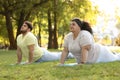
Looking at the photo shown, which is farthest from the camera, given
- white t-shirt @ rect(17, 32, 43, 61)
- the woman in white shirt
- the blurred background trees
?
the blurred background trees

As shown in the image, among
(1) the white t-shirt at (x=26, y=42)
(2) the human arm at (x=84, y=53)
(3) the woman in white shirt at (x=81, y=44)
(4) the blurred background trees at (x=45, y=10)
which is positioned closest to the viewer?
(2) the human arm at (x=84, y=53)

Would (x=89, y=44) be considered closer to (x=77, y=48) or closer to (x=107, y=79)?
(x=77, y=48)

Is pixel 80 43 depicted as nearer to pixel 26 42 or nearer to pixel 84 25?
pixel 84 25

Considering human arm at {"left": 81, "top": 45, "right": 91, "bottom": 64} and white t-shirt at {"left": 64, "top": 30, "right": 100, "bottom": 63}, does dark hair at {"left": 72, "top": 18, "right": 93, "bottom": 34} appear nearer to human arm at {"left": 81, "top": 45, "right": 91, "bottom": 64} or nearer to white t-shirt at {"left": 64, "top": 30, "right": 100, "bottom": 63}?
white t-shirt at {"left": 64, "top": 30, "right": 100, "bottom": 63}

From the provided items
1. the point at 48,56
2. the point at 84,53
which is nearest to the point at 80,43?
the point at 84,53

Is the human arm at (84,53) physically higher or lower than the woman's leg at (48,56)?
higher

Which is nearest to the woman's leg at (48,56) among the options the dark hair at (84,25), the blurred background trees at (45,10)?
the dark hair at (84,25)

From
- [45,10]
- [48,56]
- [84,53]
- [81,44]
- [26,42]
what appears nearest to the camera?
[84,53]

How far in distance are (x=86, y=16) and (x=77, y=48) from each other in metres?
31.6

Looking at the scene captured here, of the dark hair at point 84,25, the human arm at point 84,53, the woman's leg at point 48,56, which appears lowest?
the woman's leg at point 48,56

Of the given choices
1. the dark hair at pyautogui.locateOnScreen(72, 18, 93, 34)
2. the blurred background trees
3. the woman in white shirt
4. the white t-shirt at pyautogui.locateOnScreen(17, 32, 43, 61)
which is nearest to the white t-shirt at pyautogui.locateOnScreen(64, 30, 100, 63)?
the woman in white shirt

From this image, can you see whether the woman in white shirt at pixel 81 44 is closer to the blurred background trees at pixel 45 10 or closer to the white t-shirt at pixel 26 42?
the white t-shirt at pixel 26 42

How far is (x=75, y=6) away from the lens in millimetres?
37719

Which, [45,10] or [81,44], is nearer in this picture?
[81,44]
